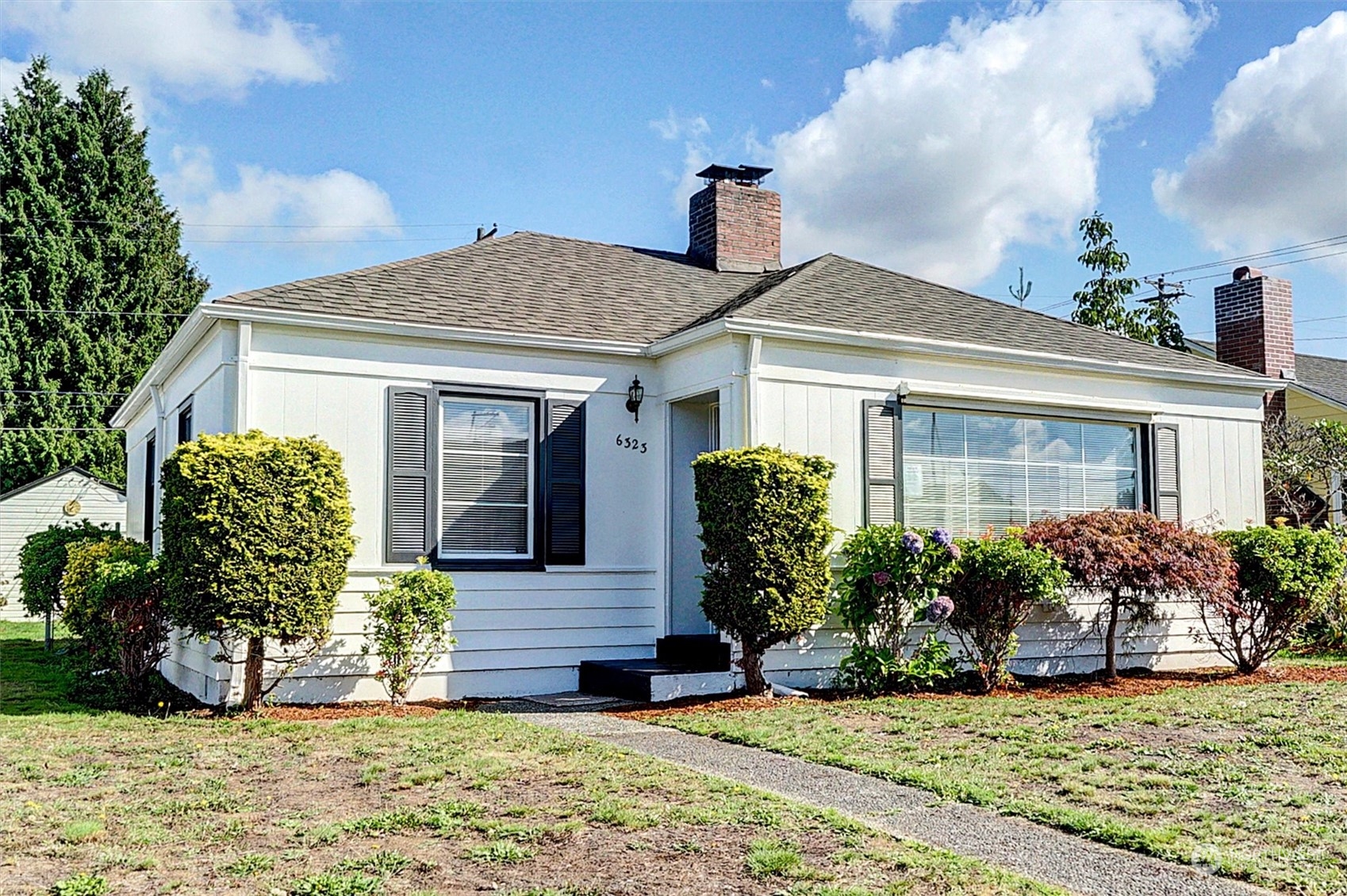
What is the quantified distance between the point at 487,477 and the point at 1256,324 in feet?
41.9

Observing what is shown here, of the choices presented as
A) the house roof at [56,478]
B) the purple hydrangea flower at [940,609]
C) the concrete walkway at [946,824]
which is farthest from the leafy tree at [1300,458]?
the house roof at [56,478]

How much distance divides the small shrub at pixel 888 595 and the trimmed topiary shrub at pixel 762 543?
0.43m

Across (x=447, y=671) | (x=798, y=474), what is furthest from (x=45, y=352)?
(x=798, y=474)

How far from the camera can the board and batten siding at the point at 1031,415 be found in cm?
981

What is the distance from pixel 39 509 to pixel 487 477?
1591 cm

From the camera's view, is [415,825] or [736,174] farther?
[736,174]

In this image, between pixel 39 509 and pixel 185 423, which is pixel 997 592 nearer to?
pixel 185 423

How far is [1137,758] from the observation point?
6.65 metres

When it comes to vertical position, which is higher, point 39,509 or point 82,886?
point 39,509

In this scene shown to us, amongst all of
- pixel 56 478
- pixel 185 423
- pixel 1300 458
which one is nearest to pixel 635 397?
pixel 185 423

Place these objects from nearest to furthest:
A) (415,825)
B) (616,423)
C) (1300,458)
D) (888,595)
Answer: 1. (415,825)
2. (888,595)
3. (616,423)
4. (1300,458)

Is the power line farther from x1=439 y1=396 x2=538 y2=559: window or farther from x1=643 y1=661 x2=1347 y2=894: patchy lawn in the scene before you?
x1=439 y1=396 x2=538 y2=559: window

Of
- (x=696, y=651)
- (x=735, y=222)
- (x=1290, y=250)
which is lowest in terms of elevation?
(x=696, y=651)

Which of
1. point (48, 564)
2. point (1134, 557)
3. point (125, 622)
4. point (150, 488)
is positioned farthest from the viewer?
point (48, 564)
